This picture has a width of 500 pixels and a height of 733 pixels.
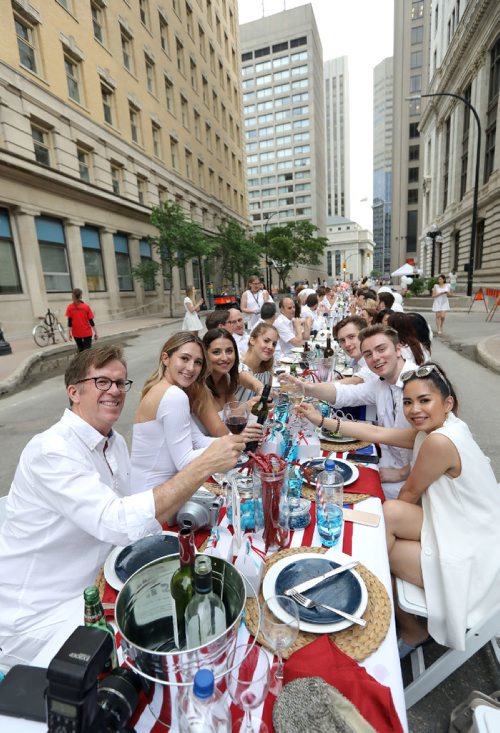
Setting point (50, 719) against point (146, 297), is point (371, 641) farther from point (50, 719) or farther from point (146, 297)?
point (146, 297)

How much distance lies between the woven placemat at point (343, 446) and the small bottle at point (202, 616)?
1.73 metres

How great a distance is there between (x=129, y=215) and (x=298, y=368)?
64.5ft

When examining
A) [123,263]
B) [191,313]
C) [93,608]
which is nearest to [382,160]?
[123,263]

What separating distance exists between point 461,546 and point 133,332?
15203mm

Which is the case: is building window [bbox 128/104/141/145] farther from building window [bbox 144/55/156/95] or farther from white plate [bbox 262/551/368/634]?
white plate [bbox 262/551/368/634]

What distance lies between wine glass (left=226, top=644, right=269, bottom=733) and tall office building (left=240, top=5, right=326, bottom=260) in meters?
81.8

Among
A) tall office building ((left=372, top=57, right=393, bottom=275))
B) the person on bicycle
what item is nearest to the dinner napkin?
the person on bicycle

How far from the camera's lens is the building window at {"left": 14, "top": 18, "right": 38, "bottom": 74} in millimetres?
14052

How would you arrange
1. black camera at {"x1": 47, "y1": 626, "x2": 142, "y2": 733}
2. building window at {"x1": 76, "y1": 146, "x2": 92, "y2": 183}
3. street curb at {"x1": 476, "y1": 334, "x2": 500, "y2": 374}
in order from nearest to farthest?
black camera at {"x1": 47, "y1": 626, "x2": 142, "y2": 733}
street curb at {"x1": 476, "y1": 334, "x2": 500, "y2": 374}
building window at {"x1": 76, "y1": 146, "x2": 92, "y2": 183}

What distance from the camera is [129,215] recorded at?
20922 mm

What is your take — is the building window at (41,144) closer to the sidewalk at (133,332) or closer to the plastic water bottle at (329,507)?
the sidewalk at (133,332)

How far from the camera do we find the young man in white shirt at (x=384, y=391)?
9.29ft

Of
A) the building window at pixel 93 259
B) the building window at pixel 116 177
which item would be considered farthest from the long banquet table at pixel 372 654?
the building window at pixel 116 177

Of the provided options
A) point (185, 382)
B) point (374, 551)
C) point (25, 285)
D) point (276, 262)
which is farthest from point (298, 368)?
point (276, 262)
